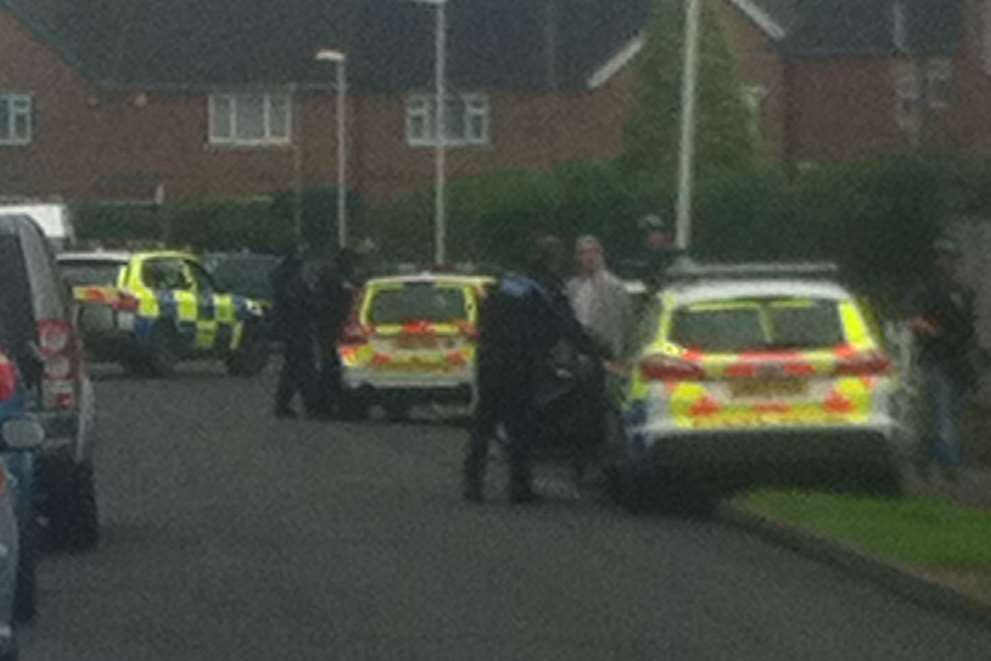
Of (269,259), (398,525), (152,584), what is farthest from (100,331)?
(152,584)

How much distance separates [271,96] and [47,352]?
68.1m

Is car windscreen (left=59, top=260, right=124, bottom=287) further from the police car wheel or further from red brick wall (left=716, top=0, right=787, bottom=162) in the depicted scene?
red brick wall (left=716, top=0, right=787, bottom=162)

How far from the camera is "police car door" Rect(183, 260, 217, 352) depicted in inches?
1901

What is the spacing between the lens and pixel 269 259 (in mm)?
65500

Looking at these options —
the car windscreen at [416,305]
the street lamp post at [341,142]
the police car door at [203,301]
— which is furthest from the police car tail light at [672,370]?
the street lamp post at [341,142]

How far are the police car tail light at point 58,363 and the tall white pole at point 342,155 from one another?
5033cm

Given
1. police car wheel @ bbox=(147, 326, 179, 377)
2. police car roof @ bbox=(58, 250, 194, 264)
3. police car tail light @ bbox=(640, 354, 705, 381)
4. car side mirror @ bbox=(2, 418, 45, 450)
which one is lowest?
police car wheel @ bbox=(147, 326, 179, 377)

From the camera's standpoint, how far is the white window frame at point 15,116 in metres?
87.4

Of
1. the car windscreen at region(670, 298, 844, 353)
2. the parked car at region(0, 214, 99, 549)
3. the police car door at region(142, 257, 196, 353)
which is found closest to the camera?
the parked car at region(0, 214, 99, 549)

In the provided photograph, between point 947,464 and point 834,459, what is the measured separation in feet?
9.48

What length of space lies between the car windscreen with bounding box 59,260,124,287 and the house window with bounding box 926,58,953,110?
29.2 meters

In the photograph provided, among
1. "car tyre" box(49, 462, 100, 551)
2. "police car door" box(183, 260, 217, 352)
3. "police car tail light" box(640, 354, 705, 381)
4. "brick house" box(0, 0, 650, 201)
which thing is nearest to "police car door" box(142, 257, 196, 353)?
"police car door" box(183, 260, 217, 352)

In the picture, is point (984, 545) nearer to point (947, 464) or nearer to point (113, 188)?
point (947, 464)

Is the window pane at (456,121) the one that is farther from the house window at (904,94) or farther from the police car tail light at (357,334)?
the police car tail light at (357,334)
